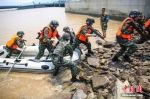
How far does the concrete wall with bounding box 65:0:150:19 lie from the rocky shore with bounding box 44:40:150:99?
25.7 feet

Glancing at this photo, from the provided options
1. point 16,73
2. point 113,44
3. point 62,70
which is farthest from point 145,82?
point 16,73

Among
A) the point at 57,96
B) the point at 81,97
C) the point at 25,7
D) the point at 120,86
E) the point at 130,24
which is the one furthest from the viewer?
the point at 25,7

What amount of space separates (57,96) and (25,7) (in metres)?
57.2

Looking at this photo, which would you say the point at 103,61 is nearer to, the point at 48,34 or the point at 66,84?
the point at 66,84

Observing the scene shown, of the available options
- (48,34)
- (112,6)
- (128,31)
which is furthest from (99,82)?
(112,6)

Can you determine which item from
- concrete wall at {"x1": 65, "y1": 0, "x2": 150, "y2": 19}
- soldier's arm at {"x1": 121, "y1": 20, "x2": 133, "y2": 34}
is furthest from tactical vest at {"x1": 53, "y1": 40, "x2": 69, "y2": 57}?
concrete wall at {"x1": 65, "y1": 0, "x2": 150, "y2": 19}

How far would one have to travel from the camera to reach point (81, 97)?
3.67 metres

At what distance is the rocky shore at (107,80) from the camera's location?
11.2ft

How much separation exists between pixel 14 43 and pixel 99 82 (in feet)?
Answer: 12.6

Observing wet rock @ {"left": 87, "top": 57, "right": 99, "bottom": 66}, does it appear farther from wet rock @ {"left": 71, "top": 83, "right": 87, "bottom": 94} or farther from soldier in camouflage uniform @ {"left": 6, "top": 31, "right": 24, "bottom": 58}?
soldier in camouflage uniform @ {"left": 6, "top": 31, "right": 24, "bottom": 58}

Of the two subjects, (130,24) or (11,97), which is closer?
(11,97)

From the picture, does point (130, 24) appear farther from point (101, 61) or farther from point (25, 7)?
point (25, 7)

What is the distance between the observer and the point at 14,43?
602 cm

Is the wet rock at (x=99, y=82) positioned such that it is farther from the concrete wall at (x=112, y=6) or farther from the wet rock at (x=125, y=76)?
the concrete wall at (x=112, y=6)
